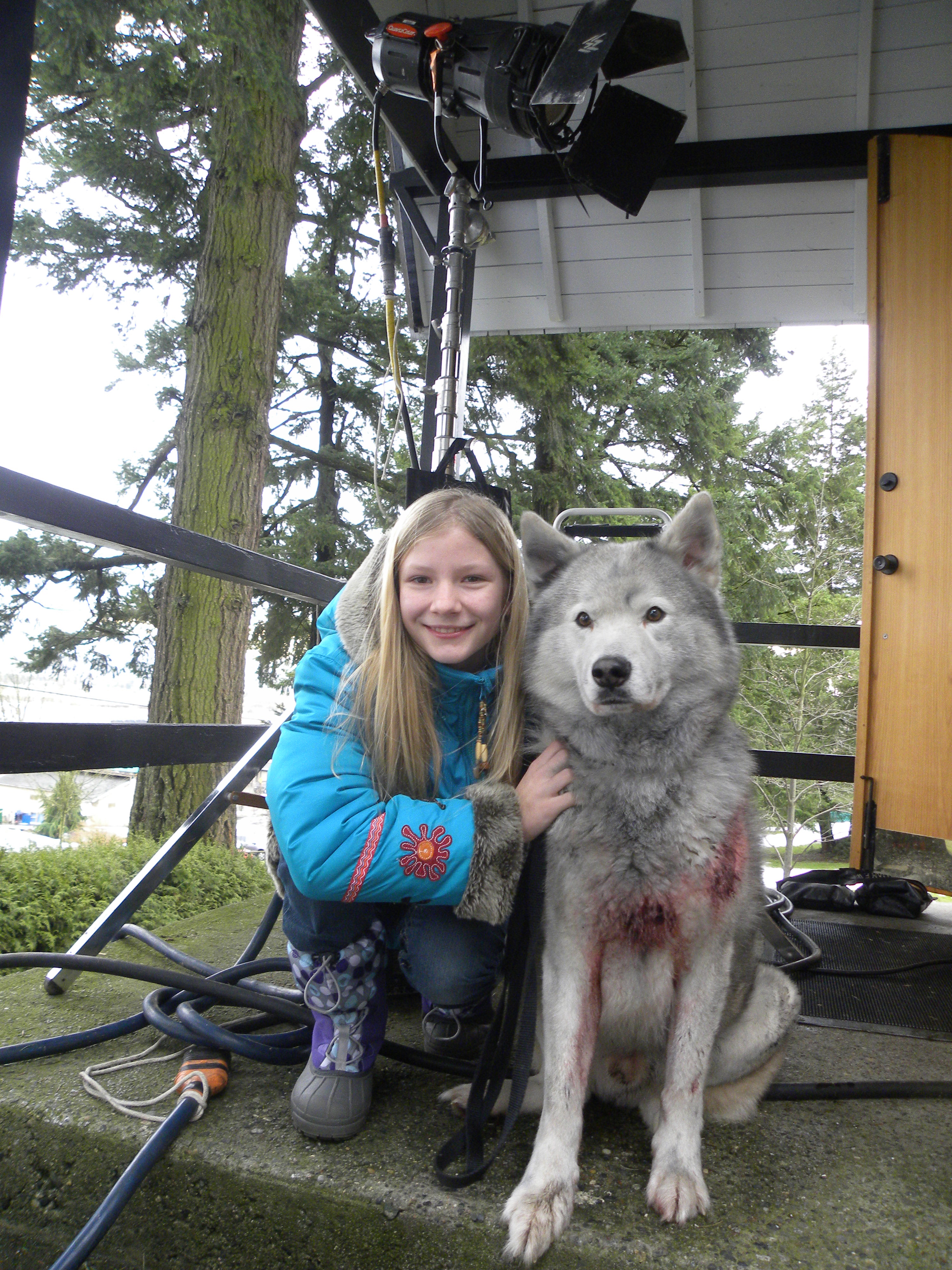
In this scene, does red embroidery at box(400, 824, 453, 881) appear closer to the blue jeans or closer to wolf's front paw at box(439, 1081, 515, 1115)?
the blue jeans

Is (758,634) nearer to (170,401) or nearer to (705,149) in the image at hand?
(705,149)

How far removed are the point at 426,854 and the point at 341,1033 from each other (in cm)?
45

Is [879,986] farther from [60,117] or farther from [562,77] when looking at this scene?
[60,117]

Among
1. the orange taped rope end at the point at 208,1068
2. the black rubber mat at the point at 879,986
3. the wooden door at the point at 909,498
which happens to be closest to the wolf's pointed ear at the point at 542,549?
the orange taped rope end at the point at 208,1068

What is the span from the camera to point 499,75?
2.28 m

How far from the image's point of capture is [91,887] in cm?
389

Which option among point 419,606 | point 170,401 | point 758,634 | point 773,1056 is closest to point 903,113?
point 758,634

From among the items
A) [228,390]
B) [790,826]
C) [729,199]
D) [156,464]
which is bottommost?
[790,826]

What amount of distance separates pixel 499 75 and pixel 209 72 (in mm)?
4466

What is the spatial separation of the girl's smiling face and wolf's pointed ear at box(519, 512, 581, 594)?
88 mm

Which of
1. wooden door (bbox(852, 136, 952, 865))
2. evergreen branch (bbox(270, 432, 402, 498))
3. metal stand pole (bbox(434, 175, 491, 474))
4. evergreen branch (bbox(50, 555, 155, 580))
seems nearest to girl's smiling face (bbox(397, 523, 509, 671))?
metal stand pole (bbox(434, 175, 491, 474))

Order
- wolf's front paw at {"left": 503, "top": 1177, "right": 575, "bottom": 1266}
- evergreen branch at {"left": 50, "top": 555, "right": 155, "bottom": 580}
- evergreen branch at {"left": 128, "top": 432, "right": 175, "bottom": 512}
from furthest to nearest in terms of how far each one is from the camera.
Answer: evergreen branch at {"left": 128, "top": 432, "right": 175, "bottom": 512} → evergreen branch at {"left": 50, "top": 555, "right": 155, "bottom": 580} → wolf's front paw at {"left": 503, "top": 1177, "right": 575, "bottom": 1266}

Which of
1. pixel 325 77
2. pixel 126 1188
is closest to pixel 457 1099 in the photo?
pixel 126 1188

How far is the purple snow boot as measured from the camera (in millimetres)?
1479
